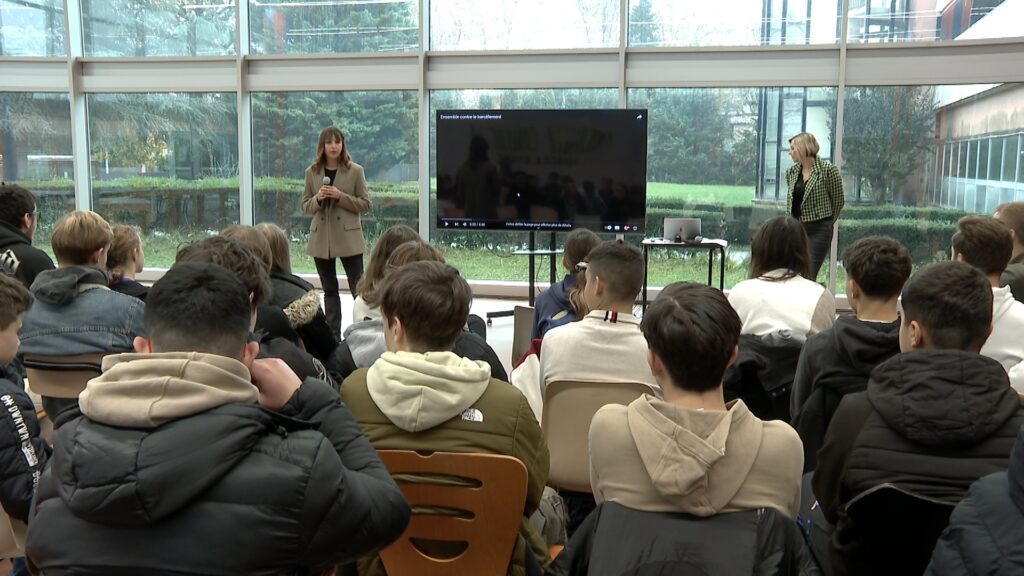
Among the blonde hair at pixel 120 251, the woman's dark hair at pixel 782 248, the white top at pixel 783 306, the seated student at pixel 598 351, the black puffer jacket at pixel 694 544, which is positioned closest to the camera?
the black puffer jacket at pixel 694 544

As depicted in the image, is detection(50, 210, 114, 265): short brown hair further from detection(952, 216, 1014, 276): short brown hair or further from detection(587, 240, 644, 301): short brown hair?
detection(952, 216, 1014, 276): short brown hair

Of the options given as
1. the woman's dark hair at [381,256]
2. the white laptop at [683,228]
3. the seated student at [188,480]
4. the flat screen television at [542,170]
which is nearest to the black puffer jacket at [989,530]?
the seated student at [188,480]

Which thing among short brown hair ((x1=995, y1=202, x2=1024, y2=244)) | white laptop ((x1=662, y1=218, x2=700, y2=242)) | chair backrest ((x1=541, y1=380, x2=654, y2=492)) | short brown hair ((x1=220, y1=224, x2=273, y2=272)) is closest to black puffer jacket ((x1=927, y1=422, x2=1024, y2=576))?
chair backrest ((x1=541, y1=380, x2=654, y2=492))

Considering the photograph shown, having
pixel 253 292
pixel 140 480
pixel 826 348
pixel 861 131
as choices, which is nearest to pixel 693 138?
pixel 861 131

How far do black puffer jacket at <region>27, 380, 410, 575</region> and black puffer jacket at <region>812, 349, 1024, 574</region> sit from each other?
1037 mm

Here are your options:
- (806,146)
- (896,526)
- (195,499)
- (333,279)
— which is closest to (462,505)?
(195,499)

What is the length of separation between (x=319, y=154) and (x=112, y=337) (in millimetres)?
3911

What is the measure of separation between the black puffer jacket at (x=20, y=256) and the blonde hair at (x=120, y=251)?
0.56m

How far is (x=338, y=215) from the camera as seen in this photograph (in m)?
6.55

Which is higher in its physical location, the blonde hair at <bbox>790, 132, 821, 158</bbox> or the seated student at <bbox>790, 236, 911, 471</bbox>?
the blonde hair at <bbox>790, 132, 821, 158</bbox>

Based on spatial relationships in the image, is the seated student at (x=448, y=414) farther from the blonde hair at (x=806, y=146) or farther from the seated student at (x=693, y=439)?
the blonde hair at (x=806, y=146)

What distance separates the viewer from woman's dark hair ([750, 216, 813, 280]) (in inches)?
133

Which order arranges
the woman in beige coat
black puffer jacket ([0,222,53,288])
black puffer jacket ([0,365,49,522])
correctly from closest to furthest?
black puffer jacket ([0,365,49,522]) < black puffer jacket ([0,222,53,288]) < the woman in beige coat

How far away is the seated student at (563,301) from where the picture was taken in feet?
12.0
